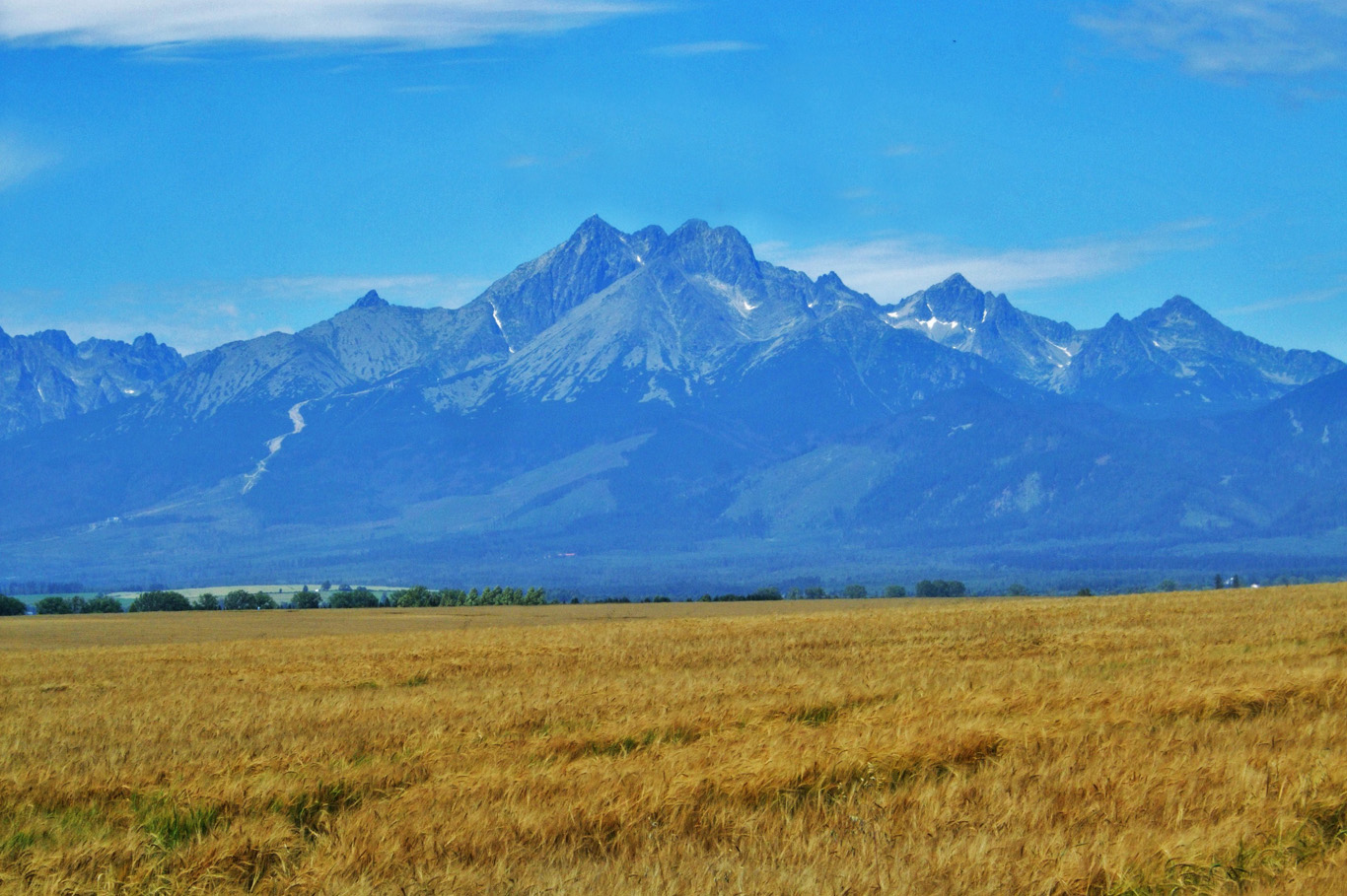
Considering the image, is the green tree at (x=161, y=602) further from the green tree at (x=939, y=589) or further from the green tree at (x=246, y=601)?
the green tree at (x=939, y=589)

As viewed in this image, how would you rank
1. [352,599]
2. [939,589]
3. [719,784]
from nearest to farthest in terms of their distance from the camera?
[719,784] < [352,599] < [939,589]

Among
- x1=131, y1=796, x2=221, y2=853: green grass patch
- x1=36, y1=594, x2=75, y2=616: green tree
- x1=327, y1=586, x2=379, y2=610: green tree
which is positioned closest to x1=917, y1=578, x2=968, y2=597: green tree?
x1=327, y1=586, x2=379, y2=610: green tree

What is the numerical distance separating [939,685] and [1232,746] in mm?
5582

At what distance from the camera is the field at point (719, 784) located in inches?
274

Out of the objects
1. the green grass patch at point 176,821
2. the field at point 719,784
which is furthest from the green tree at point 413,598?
the green grass patch at point 176,821

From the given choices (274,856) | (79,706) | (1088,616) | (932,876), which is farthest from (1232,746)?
(1088,616)

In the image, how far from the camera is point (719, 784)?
29.5 ft

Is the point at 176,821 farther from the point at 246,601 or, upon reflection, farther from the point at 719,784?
the point at 246,601

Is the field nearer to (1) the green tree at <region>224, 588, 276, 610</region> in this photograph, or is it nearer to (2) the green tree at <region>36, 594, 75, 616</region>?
(2) the green tree at <region>36, 594, 75, 616</region>

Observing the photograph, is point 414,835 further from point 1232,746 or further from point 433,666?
point 433,666

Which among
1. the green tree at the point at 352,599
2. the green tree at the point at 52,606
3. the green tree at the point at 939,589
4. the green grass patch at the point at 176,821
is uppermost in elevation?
the green grass patch at the point at 176,821

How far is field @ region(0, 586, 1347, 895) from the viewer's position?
274 inches

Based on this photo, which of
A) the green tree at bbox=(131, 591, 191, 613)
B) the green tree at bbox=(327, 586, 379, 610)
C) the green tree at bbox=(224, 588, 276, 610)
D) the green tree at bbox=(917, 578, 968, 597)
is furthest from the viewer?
the green tree at bbox=(917, 578, 968, 597)

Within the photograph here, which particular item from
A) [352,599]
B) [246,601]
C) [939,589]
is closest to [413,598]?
[352,599]
